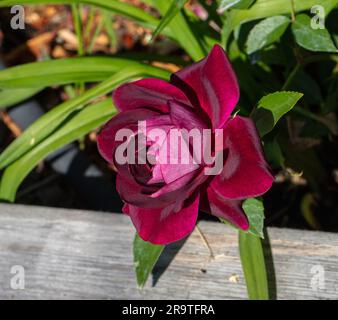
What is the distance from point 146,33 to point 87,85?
0.27 metres

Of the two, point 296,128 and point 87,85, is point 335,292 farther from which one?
point 87,85

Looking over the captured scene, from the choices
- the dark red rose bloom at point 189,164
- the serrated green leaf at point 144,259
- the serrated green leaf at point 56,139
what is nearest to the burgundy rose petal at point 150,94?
the dark red rose bloom at point 189,164

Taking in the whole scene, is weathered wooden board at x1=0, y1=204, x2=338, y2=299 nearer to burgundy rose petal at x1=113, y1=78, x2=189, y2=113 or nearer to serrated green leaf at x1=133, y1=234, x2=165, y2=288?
serrated green leaf at x1=133, y1=234, x2=165, y2=288

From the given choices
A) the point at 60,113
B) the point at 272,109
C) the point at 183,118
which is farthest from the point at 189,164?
the point at 60,113

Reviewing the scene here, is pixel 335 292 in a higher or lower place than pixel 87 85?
higher

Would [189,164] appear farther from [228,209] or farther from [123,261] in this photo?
[123,261]

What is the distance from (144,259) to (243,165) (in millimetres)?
249

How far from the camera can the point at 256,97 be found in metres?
1.13

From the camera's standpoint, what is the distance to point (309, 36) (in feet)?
3.16

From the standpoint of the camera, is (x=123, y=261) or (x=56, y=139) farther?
(x=56, y=139)

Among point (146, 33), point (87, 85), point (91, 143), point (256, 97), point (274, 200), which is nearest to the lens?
point (256, 97)

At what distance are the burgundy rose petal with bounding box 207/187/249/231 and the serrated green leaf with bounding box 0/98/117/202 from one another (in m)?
0.44
